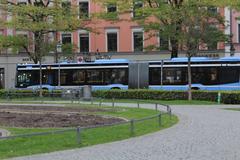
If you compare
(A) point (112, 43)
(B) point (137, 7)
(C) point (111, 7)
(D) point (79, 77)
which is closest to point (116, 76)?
(D) point (79, 77)

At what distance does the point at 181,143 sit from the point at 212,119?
8156mm

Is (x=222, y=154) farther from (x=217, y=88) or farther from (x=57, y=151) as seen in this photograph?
(x=217, y=88)

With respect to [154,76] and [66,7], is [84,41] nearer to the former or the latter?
[66,7]

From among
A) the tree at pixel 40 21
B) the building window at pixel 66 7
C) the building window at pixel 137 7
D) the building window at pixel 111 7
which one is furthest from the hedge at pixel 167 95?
the building window at pixel 111 7

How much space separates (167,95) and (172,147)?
24154 mm

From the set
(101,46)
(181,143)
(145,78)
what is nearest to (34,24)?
(145,78)

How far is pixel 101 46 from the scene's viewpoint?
62.7 m

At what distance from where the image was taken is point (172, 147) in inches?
531

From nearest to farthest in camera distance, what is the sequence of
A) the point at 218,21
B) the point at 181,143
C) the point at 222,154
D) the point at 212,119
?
the point at 222,154 < the point at 181,143 < the point at 212,119 < the point at 218,21

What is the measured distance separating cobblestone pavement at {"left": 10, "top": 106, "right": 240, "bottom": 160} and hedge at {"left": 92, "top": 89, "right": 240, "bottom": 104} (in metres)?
16.3

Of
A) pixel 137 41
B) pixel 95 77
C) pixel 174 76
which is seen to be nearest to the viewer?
pixel 174 76

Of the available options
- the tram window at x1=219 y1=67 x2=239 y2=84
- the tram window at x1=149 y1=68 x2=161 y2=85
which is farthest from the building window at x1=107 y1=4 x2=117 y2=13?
the tram window at x1=219 y1=67 x2=239 y2=84

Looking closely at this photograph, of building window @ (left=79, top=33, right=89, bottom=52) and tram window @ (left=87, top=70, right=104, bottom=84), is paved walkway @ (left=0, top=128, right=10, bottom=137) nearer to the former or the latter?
tram window @ (left=87, top=70, right=104, bottom=84)

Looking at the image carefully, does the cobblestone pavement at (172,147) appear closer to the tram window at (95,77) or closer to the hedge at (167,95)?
the hedge at (167,95)
